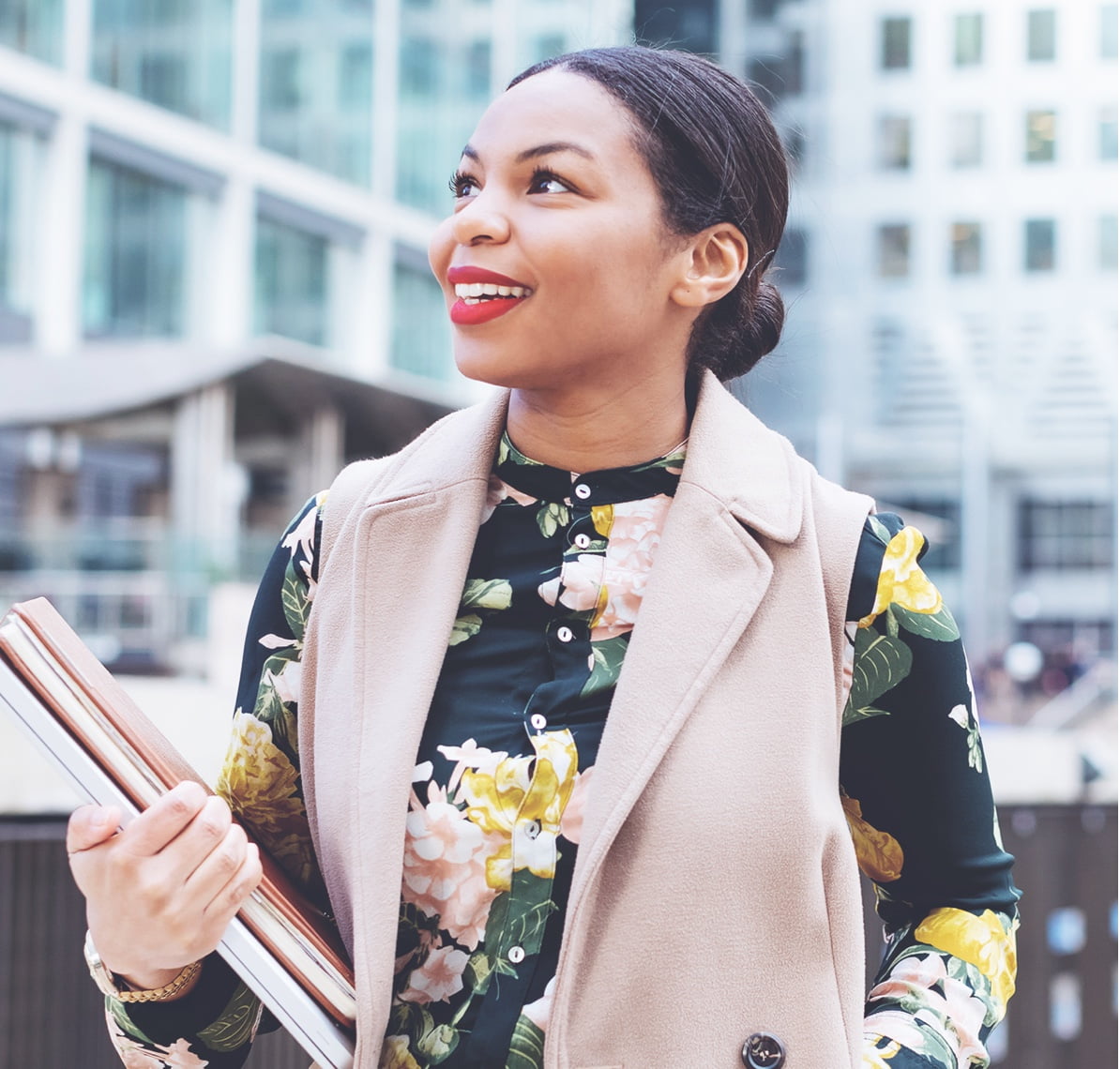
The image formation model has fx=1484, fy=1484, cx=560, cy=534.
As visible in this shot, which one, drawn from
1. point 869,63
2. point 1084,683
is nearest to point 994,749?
point 1084,683

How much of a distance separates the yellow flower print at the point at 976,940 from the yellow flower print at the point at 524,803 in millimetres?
429

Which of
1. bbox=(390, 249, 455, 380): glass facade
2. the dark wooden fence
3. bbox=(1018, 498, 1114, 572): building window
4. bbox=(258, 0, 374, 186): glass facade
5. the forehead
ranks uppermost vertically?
bbox=(258, 0, 374, 186): glass facade

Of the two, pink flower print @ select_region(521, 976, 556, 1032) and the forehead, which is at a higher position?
the forehead

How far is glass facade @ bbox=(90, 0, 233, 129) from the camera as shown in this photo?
21.5 metres

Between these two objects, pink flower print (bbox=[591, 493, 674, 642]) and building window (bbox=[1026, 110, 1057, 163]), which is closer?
pink flower print (bbox=[591, 493, 674, 642])

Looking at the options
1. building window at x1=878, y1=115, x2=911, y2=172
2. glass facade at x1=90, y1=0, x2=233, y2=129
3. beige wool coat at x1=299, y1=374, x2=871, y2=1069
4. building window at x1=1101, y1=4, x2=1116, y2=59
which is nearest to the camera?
beige wool coat at x1=299, y1=374, x2=871, y2=1069

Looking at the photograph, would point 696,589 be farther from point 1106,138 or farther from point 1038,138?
point 1038,138

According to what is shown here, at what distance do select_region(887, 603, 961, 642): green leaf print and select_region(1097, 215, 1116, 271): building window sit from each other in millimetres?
39464

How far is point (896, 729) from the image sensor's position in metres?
1.50

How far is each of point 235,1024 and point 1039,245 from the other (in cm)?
4063

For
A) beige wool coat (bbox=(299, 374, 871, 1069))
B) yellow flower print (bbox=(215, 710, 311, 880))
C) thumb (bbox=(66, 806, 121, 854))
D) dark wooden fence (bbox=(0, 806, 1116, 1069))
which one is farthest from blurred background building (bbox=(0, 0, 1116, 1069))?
thumb (bbox=(66, 806, 121, 854))

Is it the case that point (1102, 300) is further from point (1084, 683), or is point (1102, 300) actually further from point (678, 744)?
point (678, 744)

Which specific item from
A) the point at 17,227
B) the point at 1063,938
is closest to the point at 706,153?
the point at 1063,938

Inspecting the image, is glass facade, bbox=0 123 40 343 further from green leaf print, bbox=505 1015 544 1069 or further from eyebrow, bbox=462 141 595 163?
green leaf print, bbox=505 1015 544 1069
